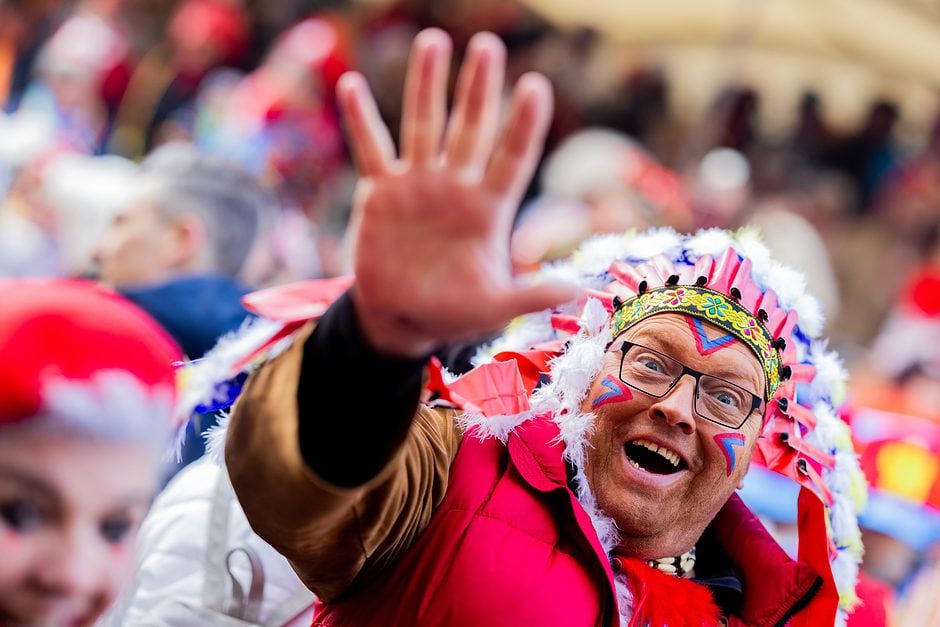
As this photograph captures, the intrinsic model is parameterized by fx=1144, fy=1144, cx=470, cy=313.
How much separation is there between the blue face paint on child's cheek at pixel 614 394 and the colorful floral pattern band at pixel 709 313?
13 cm

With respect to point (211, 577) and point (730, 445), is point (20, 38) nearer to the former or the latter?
point (211, 577)

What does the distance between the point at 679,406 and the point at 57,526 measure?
3.57 ft

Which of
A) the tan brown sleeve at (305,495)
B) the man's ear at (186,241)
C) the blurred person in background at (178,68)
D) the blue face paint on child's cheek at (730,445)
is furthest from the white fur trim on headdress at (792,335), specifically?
the blurred person in background at (178,68)

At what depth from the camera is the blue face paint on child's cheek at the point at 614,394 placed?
2020mm

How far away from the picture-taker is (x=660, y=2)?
24.9 ft

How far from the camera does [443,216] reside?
138 cm

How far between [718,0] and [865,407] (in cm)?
348

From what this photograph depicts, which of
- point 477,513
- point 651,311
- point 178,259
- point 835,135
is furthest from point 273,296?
point 835,135

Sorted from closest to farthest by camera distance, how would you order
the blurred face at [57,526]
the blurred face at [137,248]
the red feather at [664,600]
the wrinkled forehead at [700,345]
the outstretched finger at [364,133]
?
the blurred face at [57,526] < the outstretched finger at [364,133] < the red feather at [664,600] < the wrinkled forehead at [700,345] < the blurred face at [137,248]

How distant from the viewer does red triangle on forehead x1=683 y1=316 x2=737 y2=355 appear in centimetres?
205

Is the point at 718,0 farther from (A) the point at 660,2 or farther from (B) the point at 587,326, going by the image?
(B) the point at 587,326

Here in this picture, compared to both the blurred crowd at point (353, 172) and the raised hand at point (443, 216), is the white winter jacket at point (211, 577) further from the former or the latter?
the blurred crowd at point (353, 172)

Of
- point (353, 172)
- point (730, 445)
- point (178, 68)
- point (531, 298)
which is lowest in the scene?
point (353, 172)

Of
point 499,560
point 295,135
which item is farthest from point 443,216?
point 295,135
